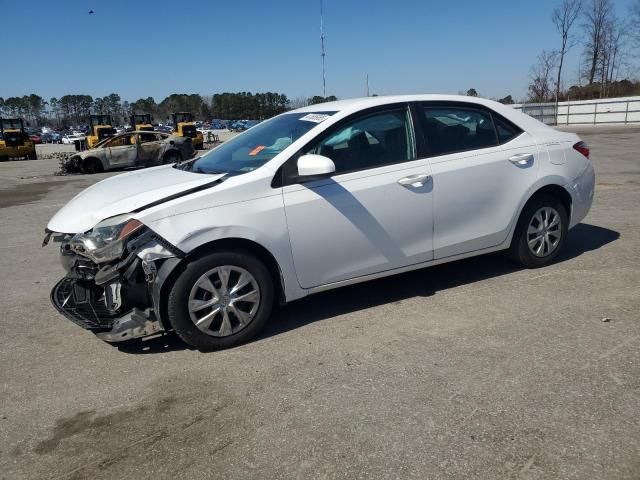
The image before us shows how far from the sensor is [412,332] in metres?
3.79

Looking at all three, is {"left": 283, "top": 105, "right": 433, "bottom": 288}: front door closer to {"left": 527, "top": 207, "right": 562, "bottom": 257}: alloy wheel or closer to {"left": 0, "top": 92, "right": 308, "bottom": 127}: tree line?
{"left": 527, "top": 207, "right": 562, "bottom": 257}: alloy wheel

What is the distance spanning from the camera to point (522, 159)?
4.70 m

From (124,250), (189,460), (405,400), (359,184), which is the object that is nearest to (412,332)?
(405,400)

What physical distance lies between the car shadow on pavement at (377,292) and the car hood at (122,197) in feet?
3.20

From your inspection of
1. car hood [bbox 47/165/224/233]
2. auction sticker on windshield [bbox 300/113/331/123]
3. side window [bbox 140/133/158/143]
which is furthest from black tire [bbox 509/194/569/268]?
side window [bbox 140/133/158/143]

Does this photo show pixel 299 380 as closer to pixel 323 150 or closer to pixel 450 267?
pixel 323 150

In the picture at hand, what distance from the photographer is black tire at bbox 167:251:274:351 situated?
3484 mm

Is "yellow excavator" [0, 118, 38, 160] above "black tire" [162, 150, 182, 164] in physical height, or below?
above

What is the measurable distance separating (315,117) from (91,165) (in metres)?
16.4

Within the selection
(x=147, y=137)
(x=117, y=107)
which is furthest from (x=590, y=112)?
(x=117, y=107)

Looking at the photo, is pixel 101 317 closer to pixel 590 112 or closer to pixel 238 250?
pixel 238 250

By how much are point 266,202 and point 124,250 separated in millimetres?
1011

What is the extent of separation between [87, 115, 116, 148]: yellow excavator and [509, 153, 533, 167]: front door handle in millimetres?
24841

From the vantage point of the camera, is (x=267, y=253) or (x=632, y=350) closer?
(x=632, y=350)
